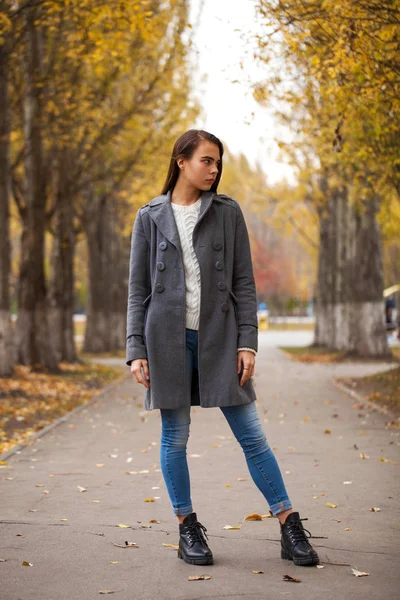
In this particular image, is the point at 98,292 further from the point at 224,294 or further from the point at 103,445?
the point at 224,294

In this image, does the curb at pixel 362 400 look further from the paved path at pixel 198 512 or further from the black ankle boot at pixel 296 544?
the black ankle boot at pixel 296 544

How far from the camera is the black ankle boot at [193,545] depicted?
5.06m

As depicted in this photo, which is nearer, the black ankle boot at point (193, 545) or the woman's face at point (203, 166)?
the black ankle boot at point (193, 545)

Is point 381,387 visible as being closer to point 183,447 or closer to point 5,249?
point 5,249

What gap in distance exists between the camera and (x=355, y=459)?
9.02m

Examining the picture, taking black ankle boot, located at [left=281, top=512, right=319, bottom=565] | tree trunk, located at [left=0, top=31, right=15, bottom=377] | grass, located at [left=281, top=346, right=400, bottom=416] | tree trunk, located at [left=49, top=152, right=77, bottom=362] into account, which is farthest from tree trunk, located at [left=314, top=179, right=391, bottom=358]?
black ankle boot, located at [left=281, top=512, right=319, bottom=565]

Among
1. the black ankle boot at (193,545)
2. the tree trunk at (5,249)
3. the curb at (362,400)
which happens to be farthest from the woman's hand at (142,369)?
the tree trunk at (5,249)

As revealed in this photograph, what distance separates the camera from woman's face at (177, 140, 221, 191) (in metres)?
5.18

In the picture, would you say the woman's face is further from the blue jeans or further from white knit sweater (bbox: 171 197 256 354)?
the blue jeans

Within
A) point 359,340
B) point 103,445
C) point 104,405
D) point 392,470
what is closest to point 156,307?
point 392,470

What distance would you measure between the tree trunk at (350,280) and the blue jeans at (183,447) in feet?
56.7

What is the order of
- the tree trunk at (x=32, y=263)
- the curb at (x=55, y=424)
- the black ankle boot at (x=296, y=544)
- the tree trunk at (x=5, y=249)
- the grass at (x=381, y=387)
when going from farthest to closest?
the tree trunk at (x=32, y=263), the tree trunk at (x=5, y=249), the grass at (x=381, y=387), the curb at (x=55, y=424), the black ankle boot at (x=296, y=544)

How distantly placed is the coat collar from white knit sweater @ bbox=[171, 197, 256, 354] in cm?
5

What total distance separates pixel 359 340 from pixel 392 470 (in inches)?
667
